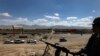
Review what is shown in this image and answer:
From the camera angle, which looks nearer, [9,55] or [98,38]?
[98,38]

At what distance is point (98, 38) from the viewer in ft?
10.7

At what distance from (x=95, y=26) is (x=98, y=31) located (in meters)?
0.09

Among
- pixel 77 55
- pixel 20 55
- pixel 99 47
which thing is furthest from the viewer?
pixel 20 55

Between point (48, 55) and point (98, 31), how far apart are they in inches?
356

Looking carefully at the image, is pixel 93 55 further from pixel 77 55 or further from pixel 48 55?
pixel 48 55

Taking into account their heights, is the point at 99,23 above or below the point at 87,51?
above

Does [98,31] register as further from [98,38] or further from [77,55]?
[77,55]

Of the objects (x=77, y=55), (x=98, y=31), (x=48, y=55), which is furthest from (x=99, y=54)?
(x=48, y=55)

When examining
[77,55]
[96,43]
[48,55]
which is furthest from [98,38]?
[48,55]

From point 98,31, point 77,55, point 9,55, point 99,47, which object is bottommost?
point 9,55

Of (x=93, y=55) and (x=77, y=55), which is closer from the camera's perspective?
(x=93, y=55)

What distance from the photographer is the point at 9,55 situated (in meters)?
15.5

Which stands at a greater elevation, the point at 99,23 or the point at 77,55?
the point at 99,23

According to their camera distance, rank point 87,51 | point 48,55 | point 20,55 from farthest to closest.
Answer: point 20,55
point 48,55
point 87,51
